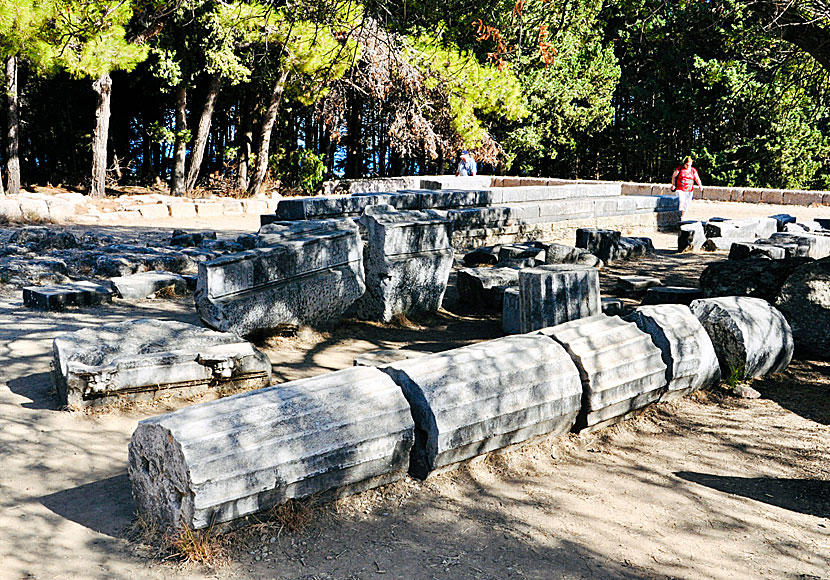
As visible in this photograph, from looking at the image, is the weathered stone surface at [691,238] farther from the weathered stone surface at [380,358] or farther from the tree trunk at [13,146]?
the tree trunk at [13,146]

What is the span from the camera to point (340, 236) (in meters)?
7.33

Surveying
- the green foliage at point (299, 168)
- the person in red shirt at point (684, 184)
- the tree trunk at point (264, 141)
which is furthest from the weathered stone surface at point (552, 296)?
the green foliage at point (299, 168)

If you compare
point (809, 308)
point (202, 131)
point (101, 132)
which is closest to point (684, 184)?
point (809, 308)

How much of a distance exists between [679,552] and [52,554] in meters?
2.98

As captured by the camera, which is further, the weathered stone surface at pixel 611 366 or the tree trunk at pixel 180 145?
the tree trunk at pixel 180 145

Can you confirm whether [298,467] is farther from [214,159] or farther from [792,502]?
[214,159]

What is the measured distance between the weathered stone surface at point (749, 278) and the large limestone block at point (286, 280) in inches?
146

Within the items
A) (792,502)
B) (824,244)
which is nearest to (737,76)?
(824,244)

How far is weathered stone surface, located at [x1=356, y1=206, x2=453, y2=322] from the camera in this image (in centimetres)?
779

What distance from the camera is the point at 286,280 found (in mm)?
6879

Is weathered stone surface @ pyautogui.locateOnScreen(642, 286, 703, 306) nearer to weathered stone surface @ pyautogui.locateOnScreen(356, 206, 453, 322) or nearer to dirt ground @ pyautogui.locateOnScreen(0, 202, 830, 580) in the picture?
dirt ground @ pyautogui.locateOnScreen(0, 202, 830, 580)

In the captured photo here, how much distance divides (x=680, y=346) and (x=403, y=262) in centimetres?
313

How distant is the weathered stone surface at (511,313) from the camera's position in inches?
293

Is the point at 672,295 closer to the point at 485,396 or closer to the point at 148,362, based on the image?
the point at 485,396
